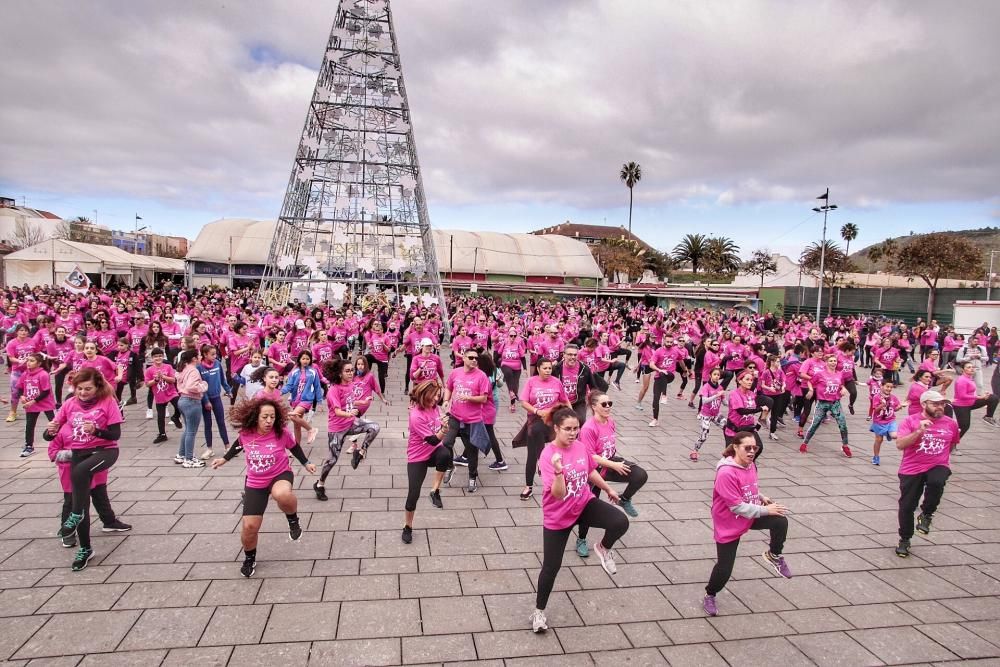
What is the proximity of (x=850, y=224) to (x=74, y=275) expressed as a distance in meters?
89.6

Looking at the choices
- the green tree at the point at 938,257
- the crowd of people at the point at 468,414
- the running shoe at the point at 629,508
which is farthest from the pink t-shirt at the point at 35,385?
the green tree at the point at 938,257

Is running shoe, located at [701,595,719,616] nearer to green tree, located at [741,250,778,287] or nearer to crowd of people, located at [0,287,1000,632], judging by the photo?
crowd of people, located at [0,287,1000,632]

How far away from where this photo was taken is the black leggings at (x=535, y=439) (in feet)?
21.9

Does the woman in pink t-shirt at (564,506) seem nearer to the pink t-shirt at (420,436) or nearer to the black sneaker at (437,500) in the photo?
the pink t-shirt at (420,436)

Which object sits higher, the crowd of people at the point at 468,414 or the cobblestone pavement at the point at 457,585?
the crowd of people at the point at 468,414

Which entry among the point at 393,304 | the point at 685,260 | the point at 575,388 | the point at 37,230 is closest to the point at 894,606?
the point at 575,388

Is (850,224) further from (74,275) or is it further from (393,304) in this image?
Result: (74,275)

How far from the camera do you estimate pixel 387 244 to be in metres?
28.8

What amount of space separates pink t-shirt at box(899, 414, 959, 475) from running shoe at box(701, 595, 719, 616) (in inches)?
117

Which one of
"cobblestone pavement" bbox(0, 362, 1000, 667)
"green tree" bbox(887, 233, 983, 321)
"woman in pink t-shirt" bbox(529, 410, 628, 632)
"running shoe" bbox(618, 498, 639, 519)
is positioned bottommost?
"cobblestone pavement" bbox(0, 362, 1000, 667)

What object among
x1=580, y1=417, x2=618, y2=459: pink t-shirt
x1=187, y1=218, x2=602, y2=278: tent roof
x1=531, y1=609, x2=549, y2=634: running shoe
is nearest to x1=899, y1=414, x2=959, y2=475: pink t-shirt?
x1=580, y1=417, x2=618, y2=459: pink t-shirt

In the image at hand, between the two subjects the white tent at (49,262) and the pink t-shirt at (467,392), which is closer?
the pink t-shirt at (467,392)

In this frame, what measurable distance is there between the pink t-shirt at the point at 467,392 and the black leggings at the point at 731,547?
11.1 ft

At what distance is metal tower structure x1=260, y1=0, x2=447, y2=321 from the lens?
23984 millimetres
